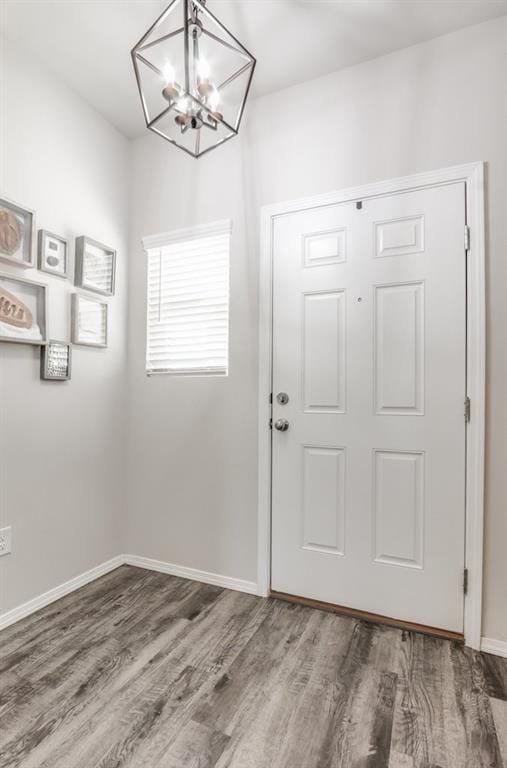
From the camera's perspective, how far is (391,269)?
6.56ft

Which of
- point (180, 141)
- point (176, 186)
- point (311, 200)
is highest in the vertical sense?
point (180, 141)

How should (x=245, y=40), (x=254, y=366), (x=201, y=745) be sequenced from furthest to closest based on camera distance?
(x=254, y=366) → (x=245, y=40) → (x=201, y=745)

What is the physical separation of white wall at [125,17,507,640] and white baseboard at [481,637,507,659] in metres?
0.03

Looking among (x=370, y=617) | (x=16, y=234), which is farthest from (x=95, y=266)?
(x=370, y=617)

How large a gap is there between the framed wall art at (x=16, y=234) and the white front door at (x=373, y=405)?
126cm

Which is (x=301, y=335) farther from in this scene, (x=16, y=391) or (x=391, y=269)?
(x=16, y=391)

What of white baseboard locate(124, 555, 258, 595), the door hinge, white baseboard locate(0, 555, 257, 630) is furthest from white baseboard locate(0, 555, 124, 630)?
the door hinge

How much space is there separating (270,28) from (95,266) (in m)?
1.50

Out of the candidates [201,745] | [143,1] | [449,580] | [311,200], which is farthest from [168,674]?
[143,1]

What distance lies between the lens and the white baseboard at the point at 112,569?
204 centimetres

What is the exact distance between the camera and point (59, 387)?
2.26 m

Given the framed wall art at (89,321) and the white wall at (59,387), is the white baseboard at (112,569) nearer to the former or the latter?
the white wall at (59,387)

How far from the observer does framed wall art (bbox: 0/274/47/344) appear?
1.95 metres

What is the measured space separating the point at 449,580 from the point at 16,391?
2239 mm
